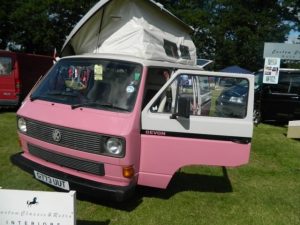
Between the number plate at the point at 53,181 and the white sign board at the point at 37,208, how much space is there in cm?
110

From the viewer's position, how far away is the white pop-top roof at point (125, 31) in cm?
621

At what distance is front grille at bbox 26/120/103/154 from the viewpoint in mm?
4707

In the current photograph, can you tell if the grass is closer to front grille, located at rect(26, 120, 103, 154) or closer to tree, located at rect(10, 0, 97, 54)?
front grille, located at rect(26, 120, 103, 154)

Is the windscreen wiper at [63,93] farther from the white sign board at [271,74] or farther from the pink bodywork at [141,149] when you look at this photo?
the white sign board at [271,74]

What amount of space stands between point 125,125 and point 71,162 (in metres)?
0.84

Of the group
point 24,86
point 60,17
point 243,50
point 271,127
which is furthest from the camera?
point 243,50

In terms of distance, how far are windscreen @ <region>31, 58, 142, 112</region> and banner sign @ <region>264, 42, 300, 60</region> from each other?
11004mm

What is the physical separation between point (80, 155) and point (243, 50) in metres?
48.3

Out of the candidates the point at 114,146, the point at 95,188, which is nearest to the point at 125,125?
the point at 114,146

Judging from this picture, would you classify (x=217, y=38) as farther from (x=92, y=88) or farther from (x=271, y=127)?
(x=92, y=88)

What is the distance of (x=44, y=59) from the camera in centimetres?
1609

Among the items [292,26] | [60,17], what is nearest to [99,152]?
[60,17]

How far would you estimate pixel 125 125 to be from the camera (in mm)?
4742

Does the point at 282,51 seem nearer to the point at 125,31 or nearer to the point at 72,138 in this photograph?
the point at 125,31
